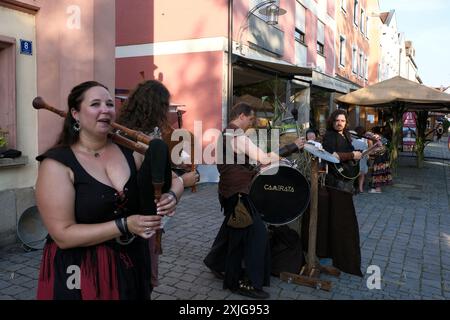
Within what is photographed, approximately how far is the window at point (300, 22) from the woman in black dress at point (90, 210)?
14.0 metres

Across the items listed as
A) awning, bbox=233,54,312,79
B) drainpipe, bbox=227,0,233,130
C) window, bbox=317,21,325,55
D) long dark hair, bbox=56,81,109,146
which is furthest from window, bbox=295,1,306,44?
long dark hair, bbox=56,81,109,146

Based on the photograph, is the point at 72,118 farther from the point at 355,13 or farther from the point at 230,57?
the point at 355,13

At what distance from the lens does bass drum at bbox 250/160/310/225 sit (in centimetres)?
354

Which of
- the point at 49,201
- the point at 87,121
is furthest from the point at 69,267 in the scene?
the point at 87,121

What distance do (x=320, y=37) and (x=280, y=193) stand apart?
15674 millimetres

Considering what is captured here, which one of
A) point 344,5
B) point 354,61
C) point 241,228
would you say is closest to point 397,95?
point 241,228

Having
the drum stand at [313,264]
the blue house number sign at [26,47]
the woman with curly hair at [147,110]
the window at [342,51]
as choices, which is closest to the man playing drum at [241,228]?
the drum stand at [313,264]

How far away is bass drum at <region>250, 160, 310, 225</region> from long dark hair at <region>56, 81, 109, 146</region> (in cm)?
195

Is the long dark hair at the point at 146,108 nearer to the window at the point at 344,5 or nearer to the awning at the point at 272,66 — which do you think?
the awning at the point at 272,66

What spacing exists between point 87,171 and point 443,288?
381 centimetres

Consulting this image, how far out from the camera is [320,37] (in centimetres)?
1764

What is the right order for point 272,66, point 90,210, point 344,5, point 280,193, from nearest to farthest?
point 90,210 < point 280,193 < point 272,66 < point 344,5

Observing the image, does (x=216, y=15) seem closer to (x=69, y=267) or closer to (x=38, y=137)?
(x=38, y=137)

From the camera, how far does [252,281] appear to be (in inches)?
141
